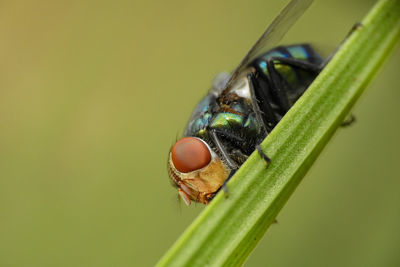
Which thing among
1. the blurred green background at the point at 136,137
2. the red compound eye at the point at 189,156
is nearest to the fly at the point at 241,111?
the red compound eye at the point at 189,156

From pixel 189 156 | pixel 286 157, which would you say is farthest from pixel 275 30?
pixel 286 157

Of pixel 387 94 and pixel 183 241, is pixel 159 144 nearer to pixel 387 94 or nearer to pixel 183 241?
pixel 387 94

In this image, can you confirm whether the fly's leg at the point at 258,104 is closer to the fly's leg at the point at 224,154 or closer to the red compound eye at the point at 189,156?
the fly's leg at the point at 224,154

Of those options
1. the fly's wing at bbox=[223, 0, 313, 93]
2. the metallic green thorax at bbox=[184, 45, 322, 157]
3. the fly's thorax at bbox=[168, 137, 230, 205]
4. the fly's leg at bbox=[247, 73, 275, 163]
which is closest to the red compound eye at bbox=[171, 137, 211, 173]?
the fly's thorax at bbox=[168, 137, 230, 205]

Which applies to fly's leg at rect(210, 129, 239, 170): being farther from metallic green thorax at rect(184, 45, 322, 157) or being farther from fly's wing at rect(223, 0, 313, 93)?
fly's wing at rect(223, 0, 313, 93)

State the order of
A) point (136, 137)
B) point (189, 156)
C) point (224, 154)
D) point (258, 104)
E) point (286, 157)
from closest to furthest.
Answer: point (286, 157)
point (189, 156)
point (224, 154)
point (258, 104)
point (136, 137)

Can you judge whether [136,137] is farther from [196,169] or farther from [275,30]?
[196,169]
